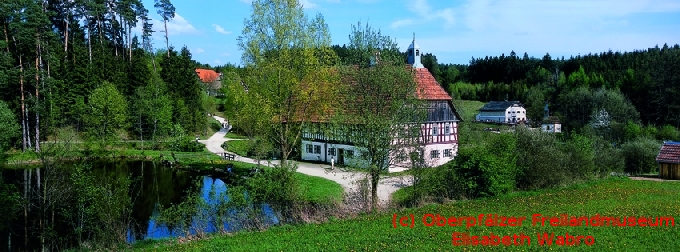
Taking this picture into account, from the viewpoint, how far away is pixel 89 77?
166 feet

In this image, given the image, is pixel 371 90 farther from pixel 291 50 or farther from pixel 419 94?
pixel 291 50

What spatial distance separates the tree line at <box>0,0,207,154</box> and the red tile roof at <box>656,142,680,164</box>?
4373cm

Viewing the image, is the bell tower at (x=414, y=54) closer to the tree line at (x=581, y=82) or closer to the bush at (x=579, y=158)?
the bush at (x=579, y=158)

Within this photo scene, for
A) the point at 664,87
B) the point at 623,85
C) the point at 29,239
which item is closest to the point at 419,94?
the point at 29,239

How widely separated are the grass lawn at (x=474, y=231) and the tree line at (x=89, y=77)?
34830mm

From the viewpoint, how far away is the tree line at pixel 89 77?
42.2 meters

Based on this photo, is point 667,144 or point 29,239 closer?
point 29,239

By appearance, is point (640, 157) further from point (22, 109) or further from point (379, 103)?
point (22, 109)

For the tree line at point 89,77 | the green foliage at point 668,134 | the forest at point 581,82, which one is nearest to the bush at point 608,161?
the green foliage at point 668,134

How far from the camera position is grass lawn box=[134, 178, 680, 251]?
12470 millimetres

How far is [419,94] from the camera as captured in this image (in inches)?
765

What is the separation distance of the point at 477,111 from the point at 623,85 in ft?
95.5

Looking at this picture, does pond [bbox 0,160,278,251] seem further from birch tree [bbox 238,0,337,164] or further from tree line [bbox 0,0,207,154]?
tree line [bbox 0,0,207,154]

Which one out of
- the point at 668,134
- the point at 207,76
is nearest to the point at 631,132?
the point at 668,134
